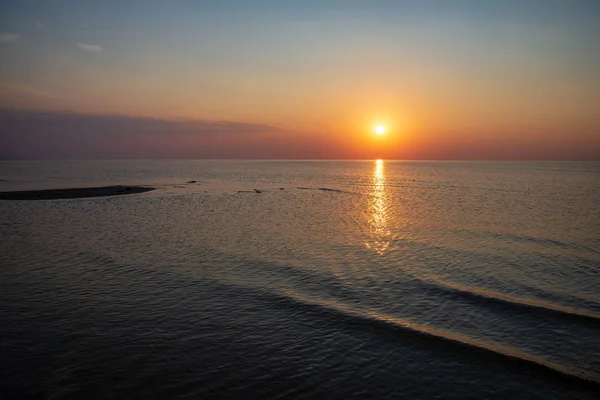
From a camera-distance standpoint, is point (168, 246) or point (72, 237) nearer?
point (168, 246)

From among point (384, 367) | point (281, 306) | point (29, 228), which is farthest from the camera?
point (29, 228)

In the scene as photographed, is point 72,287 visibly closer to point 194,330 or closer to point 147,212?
point 194,330

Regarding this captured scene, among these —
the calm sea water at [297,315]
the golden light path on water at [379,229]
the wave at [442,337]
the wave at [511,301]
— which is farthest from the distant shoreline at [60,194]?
the wave at [511,301]

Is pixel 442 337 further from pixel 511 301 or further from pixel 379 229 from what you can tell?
pixel 379 229

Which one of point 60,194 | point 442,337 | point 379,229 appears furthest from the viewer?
point 60,194

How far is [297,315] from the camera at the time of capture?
18.3 meters

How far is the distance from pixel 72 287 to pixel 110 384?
11618 mm

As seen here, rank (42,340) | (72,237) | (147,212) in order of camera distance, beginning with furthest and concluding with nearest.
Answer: (147,212) < (72,237) < (42,340)

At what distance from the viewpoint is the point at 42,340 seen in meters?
15.0

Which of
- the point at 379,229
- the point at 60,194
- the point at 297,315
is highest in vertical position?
the point at 60,194

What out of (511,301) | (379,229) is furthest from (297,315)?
(379,229)

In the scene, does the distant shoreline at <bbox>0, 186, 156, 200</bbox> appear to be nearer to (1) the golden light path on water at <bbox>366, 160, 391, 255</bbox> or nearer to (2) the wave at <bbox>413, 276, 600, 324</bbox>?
(1) the golden light path on water at <bbox>366, 160, 391, 255</bbox>

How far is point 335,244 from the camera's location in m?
35.5

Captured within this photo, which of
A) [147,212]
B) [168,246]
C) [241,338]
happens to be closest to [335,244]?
[168,246]
